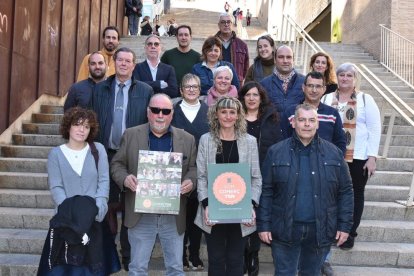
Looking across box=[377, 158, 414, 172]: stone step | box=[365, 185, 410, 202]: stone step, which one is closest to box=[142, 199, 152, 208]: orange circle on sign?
box=[365, 185, 410, 202]: stone step

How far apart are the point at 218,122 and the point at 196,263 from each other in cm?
159

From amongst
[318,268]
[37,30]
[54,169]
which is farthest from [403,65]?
[54,169]

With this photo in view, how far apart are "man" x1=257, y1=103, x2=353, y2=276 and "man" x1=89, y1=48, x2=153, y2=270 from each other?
144cm

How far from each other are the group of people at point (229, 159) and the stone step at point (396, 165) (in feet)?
7.42

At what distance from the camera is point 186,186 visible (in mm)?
3932

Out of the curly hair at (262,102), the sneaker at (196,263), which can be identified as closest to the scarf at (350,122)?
the curly hair at (262,102)

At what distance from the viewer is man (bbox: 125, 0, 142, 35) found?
15.6 meters

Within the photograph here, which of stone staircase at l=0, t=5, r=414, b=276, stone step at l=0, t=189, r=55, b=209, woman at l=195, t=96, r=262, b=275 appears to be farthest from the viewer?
stone step at l=0, t=189, r=55, b=209

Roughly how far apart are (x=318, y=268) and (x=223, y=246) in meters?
0.80

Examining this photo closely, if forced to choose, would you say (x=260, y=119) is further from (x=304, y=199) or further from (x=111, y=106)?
(x=111, y=106)

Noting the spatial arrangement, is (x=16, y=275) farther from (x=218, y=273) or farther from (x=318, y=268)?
(x=318, y=268)

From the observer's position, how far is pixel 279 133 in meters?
4.46

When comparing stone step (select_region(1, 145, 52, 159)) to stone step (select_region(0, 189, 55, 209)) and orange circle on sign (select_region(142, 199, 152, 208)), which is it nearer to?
stone step (select_region(0, 189, 55, 209))

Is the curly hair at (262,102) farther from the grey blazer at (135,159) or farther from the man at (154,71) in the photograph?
the man at (154,71)
